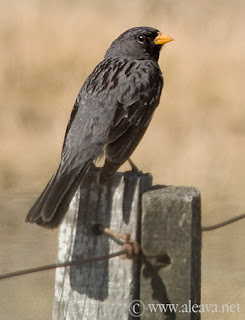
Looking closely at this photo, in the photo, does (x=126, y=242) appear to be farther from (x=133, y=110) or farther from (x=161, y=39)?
(x=161, y=39)

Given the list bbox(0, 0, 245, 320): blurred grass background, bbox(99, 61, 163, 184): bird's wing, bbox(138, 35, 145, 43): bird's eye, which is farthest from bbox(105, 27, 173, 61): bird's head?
bbox(0, 0, 245, 320): blurred grass background

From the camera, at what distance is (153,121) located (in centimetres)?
1162

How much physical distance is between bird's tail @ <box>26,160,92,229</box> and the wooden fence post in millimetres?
340

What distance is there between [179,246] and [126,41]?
10.9 ft

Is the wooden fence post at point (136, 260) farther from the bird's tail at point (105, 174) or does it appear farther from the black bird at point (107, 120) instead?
the black bird at point (107, 120)

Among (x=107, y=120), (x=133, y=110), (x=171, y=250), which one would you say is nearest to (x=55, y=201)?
(x=171, y=250)

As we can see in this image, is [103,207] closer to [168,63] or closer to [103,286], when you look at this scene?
[103,286]

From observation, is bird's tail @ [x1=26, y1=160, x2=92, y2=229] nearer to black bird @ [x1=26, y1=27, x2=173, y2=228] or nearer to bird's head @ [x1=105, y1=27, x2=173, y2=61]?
black bird @ [x1=26, y1=27, x2=173, y2=228]

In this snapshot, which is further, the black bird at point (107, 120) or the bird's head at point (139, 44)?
the bird's head at point (139, 44)

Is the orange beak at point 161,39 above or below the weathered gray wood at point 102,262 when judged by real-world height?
above

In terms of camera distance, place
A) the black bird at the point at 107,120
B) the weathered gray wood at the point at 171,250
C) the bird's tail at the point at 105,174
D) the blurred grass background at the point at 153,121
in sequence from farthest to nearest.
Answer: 1. the blurred grass background at the point at 153,121
2. the black bird at the point at 107,120
3. the bird's tail at the point at 105,174
4. the weathered gray wood at the point at 171,250

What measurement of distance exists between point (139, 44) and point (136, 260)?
331cm

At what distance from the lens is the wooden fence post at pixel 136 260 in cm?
363

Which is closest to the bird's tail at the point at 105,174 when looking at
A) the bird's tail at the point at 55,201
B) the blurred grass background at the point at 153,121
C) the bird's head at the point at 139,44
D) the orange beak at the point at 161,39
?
the bird's tail at the point at 55,201
